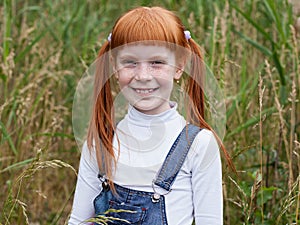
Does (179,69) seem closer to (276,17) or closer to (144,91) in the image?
(144,91)

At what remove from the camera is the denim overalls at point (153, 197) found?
1380 millimetres

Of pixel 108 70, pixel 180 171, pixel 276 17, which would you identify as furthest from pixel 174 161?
pixel 276 17

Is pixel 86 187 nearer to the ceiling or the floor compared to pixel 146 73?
nearer to the floor

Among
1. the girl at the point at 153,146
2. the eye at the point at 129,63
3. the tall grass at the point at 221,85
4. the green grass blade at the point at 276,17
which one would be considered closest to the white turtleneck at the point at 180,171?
the girl at the point at 153,146

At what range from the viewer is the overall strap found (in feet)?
4.54

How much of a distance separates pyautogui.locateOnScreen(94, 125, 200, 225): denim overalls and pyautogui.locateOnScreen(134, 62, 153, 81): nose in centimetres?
15

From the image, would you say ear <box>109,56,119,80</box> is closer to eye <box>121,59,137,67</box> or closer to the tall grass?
eye <box>121,59,137,67</box>

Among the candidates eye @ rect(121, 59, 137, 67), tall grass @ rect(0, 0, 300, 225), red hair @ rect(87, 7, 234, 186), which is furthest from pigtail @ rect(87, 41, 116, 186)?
tall grass @ rect(0, 0, 300, 225)

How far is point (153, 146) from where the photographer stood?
4.65 ft

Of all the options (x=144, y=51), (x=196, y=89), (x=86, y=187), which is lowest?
(x=86, y=187)

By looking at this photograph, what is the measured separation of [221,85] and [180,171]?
609 millimetres

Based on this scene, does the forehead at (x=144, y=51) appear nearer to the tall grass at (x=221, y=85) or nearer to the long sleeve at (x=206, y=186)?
the long sleeve at (x=206, y=186)

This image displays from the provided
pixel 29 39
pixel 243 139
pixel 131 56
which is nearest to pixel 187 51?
pixel 131 56

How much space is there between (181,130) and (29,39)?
4.75ft
